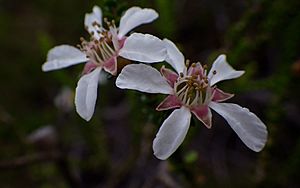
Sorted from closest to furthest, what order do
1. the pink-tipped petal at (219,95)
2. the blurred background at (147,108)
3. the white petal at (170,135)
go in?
the white petal at (170,135), the pink-tipped petal at (219,95), the blurred background at (147,108)

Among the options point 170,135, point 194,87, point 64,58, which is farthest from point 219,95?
point 64,58

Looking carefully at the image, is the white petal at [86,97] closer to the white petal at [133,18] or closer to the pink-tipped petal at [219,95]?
the white petal at [133,18]

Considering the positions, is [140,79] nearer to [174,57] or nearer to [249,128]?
[174,57]

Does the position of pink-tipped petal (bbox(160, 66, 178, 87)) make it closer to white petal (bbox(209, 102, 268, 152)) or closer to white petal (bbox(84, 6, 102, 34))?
white petal (bbox(209, 102, 268, 152))

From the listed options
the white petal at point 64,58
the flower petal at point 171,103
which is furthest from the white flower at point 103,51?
the flower petal at point 171,103

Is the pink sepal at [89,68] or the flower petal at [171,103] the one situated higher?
the pink sepal at [89,68]

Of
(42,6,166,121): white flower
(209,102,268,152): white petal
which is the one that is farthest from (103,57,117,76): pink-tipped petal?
(209,102,268,152): white petal
